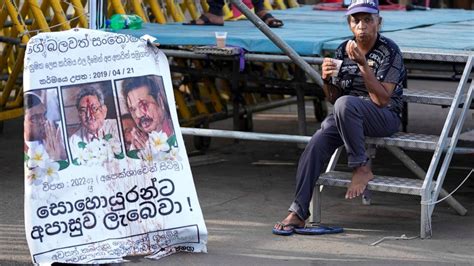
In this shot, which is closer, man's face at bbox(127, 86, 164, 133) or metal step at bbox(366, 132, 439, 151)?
man's face at bbox(127, 86, 164, 133)

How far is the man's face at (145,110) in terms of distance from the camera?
21.0 feet

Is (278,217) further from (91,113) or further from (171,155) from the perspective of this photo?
(91,113)

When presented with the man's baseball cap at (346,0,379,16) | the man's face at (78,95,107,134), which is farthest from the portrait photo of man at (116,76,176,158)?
the man's baseball cap at (346,0,379,16)

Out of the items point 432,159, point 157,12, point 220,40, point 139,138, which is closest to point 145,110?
point 139,138

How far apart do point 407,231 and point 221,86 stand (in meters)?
4.70

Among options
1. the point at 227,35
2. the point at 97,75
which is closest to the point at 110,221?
the point at 97,75

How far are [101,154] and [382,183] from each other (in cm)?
191

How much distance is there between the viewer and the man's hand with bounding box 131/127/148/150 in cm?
641

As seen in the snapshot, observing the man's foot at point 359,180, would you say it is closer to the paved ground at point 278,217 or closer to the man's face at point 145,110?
the paved ground at point 278,217

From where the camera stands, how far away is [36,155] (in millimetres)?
6152

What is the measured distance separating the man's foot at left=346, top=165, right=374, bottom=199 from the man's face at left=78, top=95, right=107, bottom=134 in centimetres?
178

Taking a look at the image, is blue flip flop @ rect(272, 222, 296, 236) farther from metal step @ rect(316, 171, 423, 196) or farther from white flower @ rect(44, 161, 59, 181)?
white flower @ rect(44, 161, 59, 181)

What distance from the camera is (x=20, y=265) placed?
21.7 ft

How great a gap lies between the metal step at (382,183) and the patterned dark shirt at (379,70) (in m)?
0.48
